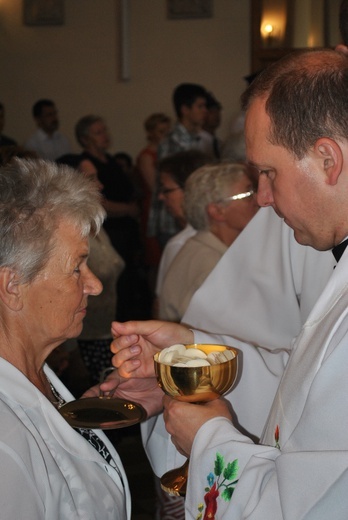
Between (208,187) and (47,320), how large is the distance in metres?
2.19

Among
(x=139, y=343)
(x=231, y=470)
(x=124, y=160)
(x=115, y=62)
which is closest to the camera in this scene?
(x=231, y=470)

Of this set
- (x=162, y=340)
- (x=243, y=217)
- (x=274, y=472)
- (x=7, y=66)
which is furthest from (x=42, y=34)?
(x=274, y=472)

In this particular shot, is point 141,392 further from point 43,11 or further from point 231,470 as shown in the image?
point 43,11

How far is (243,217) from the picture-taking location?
420 cm

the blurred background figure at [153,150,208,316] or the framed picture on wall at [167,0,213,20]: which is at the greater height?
the framed picture on wall at [167,0,213,20]

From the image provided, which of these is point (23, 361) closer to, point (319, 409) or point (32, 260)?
point (32, 260)

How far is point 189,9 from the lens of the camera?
1079 cm

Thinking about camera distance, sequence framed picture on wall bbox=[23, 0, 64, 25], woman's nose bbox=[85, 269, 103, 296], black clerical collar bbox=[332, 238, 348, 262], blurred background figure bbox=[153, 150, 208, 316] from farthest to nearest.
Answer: framed picture on wall bbox=[23, 0, 64, 25] < blurred background figure bbox=[153, 150, 208, 316] < woman's nose bbox=[85, 269, 103, 296] < black clerical collar bbox=[332, 238, 348, 262]

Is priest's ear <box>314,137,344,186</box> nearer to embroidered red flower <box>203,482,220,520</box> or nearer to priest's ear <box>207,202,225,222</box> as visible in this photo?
embroidered red flower <box>203,482,220,520</box>

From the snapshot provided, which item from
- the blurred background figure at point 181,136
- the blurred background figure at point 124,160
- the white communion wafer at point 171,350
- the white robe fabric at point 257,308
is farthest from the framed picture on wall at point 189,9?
the white communion wafer at point 171,350

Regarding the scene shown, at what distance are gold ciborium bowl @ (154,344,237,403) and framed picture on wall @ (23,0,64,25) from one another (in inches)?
375

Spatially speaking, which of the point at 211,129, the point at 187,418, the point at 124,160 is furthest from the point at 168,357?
the point at 124,160

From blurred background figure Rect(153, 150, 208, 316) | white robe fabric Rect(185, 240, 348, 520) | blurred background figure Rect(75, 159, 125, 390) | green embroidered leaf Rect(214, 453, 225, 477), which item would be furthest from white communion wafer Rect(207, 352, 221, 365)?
blurred background figure Rect(153, 150, 208, 316)

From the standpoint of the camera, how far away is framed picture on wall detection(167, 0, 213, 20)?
10758 millimetres
